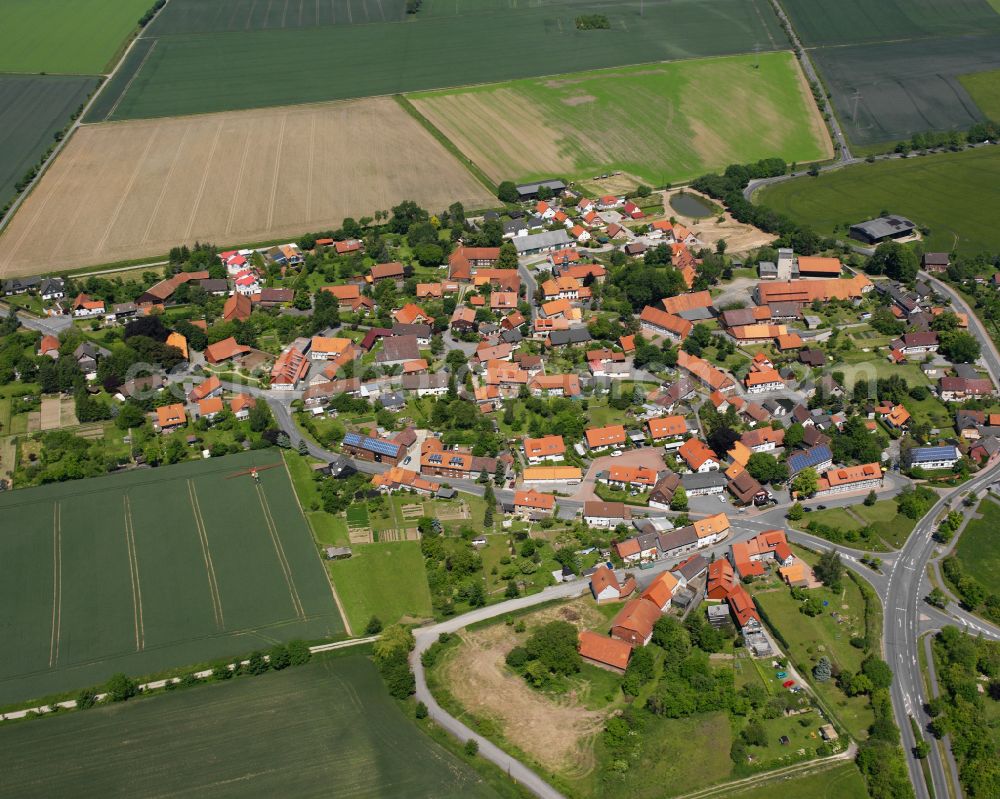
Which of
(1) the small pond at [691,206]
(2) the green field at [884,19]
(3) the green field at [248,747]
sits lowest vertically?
(3) the green field at [248,747]

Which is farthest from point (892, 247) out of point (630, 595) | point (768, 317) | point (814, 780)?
point (814, 780)

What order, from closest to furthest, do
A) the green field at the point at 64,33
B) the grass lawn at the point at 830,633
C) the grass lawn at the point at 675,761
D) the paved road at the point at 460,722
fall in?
the grass lawn at the point at 675,761
the paved road at the point at 460,722
the grass lawn at the point at 830,633
the green field at the point at 64,33

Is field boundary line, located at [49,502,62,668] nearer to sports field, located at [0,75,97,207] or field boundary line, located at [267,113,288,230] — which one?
field boundary line, located at [267,113,288,230]

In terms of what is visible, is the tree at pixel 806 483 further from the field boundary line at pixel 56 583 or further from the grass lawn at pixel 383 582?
the field boundary line at pixel 56 583

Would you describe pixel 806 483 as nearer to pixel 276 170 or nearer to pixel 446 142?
pixel 446 142

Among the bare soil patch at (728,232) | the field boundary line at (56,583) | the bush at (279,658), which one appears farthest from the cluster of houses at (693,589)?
the bare soil patch at (728,232)

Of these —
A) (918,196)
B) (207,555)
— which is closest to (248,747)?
(207,555)
